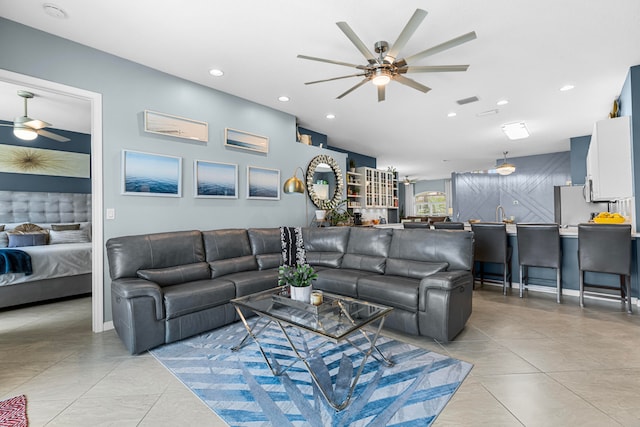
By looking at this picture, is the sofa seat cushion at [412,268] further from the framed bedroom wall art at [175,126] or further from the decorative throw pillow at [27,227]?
the decorative throw pillow at [27,227]

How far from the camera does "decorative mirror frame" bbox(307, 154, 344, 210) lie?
218 inches

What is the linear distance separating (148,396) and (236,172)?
3.01 m

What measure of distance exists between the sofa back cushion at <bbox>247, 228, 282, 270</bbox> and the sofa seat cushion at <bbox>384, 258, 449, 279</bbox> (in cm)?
147

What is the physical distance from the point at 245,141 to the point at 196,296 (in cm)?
247

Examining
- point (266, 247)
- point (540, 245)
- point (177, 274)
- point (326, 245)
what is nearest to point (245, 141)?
point (266, 247)

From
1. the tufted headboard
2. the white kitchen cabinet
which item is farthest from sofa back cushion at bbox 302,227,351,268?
the tufted headboard

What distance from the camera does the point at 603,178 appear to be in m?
3.96

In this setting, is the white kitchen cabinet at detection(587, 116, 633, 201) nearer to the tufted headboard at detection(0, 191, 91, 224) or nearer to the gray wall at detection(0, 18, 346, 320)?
the gray wall at detection(0, 18, 346, 320)

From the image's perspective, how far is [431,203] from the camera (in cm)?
1432

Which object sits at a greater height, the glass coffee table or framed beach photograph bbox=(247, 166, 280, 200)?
framed beach photograph bbox=(247, 166, 280, 200)

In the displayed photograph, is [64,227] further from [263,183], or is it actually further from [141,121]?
[263,183]

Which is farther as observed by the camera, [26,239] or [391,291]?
[26,239]

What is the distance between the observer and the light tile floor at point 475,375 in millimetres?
1771

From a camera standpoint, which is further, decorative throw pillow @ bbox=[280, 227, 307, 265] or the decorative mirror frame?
the decorative mirror frame
